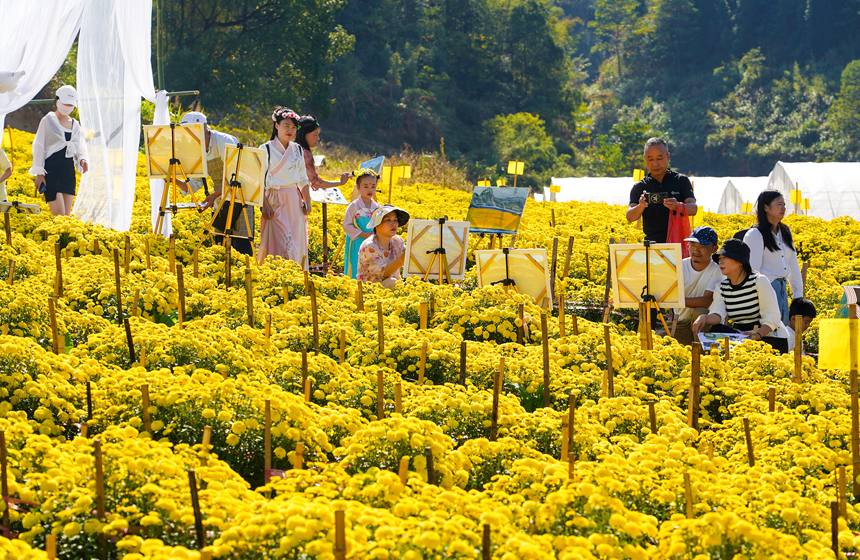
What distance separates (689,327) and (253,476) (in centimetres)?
361

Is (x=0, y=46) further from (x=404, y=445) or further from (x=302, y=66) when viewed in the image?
(x=302, y=66)

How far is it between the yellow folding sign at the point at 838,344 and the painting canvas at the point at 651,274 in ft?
5.26

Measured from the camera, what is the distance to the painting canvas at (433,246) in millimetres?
6352

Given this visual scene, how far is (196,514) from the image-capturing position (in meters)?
2.35

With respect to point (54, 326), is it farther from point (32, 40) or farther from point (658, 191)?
point (658, 191)

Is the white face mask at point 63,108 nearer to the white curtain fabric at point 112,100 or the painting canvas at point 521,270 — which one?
the white curtain fabric at point 112,100

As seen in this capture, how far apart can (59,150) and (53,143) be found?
0.32ft

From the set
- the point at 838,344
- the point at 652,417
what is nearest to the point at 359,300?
the point at 652,417

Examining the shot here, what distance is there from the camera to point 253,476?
128 inches

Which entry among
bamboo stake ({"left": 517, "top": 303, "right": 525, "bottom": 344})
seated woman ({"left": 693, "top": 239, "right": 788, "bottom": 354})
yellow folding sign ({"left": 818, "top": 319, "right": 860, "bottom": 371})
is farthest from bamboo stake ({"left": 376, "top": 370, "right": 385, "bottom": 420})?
seated woman ({"left": 693, "top": 239, "right": 788, "bottom": 354})

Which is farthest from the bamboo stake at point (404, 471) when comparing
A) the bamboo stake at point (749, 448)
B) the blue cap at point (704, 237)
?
the blue cap at point (704, 237)

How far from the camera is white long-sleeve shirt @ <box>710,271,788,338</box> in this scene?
17.8ft

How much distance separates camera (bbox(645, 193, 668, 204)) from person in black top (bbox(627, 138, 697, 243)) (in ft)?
0.06

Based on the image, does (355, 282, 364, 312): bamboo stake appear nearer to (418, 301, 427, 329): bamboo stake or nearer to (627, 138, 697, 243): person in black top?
(418, 301, 427, 329): bamboo stake
